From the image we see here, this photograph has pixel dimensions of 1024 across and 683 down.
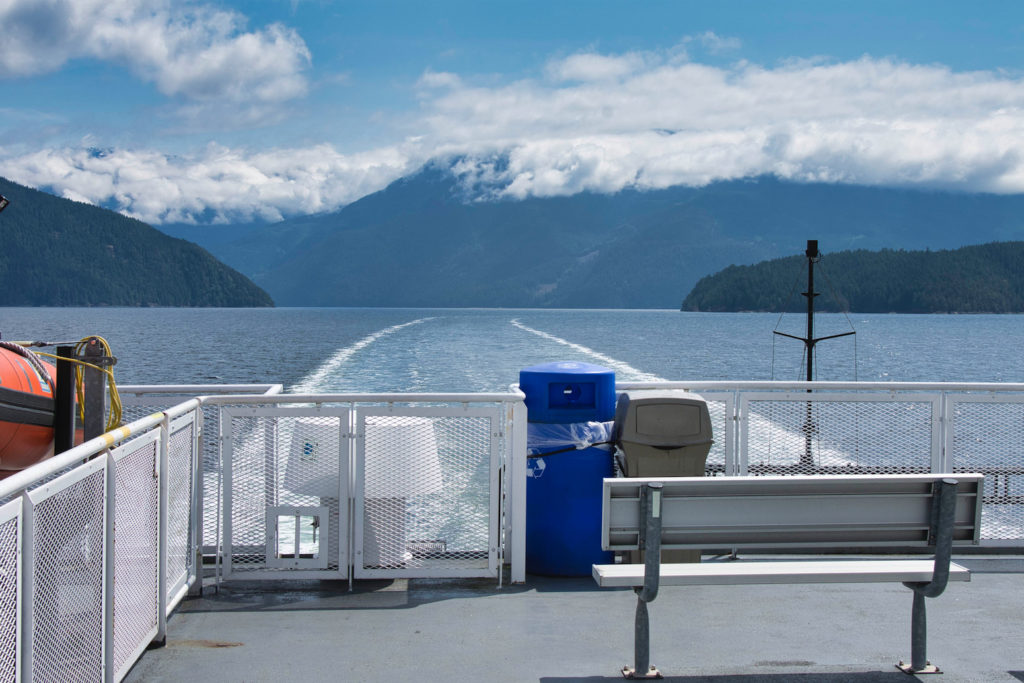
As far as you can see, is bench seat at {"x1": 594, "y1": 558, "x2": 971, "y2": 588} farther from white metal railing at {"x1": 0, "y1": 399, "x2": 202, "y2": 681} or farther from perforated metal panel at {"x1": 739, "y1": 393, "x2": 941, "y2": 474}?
perforated metal panel at {"x1": 739, "y1": 393, "x2": 941, "y2": 474}

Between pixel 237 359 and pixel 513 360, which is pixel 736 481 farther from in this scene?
pixel 237 359

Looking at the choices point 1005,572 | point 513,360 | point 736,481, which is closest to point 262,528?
point 736,481

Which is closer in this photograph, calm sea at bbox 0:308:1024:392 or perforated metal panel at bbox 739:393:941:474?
perforated metal panel at bbox 739:393:941:474

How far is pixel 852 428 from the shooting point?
703 cm

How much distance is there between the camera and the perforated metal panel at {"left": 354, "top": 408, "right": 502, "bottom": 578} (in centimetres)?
566

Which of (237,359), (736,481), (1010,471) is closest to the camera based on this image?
(736,481)

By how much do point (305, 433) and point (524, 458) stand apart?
130cm

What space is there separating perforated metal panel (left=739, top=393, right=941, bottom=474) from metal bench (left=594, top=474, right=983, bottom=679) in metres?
2.29

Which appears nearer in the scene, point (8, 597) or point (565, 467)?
point (8, 597)

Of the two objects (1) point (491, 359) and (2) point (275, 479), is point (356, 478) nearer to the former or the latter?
(2) point (275, 479)

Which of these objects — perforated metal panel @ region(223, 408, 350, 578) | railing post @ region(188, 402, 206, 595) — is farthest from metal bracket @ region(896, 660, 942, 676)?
railing post @ region(188, 402, 206, 595)

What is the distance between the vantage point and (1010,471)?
661 centimetres

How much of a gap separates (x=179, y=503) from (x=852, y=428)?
4.65 meters

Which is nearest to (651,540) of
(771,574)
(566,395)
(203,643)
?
(771,574)
